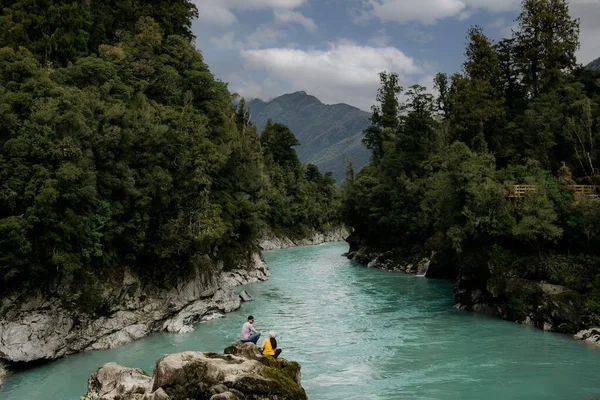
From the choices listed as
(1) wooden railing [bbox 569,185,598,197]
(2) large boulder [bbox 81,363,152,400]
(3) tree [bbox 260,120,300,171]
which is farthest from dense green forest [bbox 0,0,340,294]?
(3) tree [bbox 260,120,300,171]

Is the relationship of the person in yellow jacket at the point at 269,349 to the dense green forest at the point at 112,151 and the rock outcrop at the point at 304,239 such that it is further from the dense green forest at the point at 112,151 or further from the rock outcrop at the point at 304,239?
the rock outcrop at the point at 304,239

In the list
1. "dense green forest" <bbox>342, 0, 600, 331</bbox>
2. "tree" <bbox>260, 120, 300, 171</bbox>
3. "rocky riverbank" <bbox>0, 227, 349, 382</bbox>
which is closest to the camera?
"rocky riverbank" <bbox>0, 227, 349, 382</bbox>

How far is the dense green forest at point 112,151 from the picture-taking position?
74.4 ft

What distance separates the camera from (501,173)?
34.2 m

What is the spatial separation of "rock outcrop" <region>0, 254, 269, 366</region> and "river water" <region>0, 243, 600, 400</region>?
31.6 inches

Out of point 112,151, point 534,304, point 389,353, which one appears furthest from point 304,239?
point 389,353

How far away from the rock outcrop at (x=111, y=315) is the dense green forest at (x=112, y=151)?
1042 mm

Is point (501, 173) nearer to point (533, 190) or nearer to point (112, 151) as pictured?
point (533, 190)

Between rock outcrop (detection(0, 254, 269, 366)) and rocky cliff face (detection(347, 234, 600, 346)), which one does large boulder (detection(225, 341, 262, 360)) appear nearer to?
rock outcrop (detection(0, 254, 269, 366))

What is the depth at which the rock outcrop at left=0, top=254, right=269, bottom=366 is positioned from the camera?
21.8 metres

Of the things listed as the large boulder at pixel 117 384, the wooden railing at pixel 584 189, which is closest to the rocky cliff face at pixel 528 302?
the wooden railing at pixel 584 189

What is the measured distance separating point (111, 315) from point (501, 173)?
27.9 metres

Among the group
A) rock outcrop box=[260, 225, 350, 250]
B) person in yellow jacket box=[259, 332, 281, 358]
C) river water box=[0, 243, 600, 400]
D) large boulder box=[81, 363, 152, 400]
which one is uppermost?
person in yellow jacket box=[259, 332, 281, 358]

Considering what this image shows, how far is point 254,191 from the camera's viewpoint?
4603 centimetres
